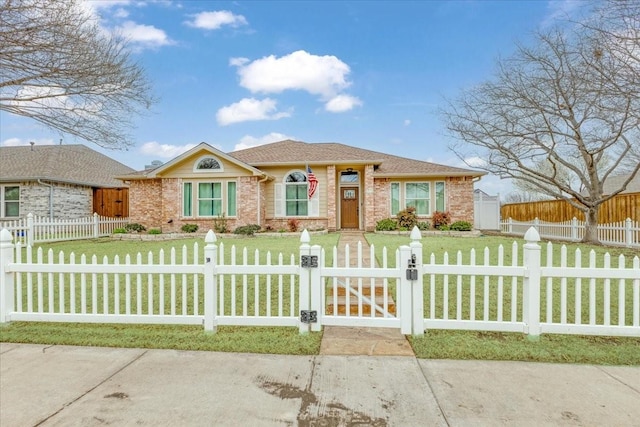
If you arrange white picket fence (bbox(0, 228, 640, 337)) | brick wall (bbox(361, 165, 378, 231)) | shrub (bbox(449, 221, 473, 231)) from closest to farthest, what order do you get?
white picket fence (bbox(0, 228, 640, 337)) → shrub (bbox(449, 221, 473, 231)) → brick wall (bbox(361, 165, 378, 231))

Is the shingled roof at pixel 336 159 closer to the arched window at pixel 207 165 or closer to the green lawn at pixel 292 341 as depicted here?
the arched window at pixel 207 165

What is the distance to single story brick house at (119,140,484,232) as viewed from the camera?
1481 centimetres

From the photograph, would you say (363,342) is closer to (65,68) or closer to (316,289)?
(316,289)

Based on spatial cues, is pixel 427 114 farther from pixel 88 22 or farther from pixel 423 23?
pixel 88 22

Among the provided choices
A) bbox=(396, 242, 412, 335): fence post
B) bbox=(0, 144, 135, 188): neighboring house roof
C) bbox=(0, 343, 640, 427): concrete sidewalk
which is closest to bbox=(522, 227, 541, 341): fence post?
bbox=(0, 343, 640, 427): concrete sidewalk

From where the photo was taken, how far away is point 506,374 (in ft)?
9.71

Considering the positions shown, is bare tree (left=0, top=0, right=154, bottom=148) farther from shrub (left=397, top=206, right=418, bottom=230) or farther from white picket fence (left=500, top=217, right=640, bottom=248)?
white picket fence (left=500, top=217, right=640, bottom=248)

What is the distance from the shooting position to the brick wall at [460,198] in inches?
615

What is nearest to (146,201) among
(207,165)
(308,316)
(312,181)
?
(207,165)

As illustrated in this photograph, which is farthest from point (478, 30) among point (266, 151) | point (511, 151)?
point (266, 151)

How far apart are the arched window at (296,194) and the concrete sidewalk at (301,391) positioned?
12.5m

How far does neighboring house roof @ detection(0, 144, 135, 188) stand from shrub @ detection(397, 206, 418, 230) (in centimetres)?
1399

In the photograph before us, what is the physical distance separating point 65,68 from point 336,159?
32.5ft

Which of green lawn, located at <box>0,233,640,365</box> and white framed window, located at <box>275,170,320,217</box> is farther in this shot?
white framed window, located at <box>275,170,320,217</box>
